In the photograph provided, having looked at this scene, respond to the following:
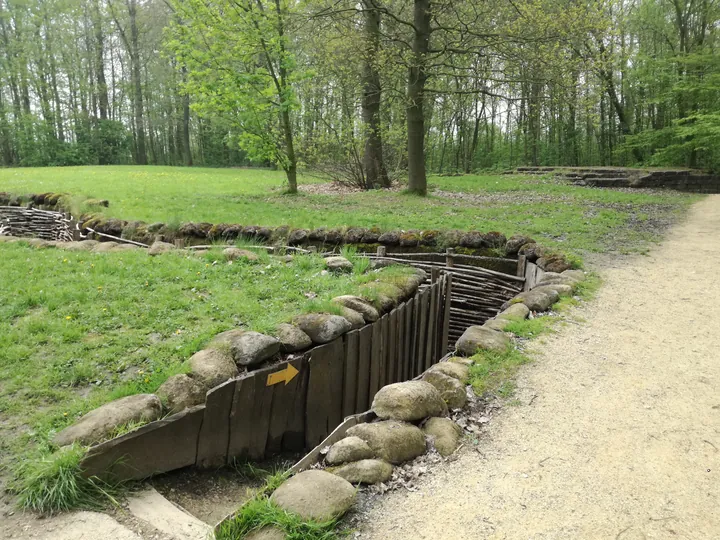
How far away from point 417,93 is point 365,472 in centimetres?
1056

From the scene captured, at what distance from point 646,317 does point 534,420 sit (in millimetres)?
2408

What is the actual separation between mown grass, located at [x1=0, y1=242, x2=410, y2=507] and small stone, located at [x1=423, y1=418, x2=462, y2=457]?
138 centimetres

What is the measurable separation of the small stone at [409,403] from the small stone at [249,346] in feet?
2.79

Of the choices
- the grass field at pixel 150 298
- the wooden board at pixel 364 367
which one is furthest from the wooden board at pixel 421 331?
the wooden board at pixel 364 367

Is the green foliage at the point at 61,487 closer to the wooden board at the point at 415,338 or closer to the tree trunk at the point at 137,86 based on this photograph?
the wooden board at the point at 415,338

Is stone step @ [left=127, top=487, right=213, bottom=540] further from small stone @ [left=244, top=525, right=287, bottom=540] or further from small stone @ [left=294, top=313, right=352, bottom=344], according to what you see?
small stone @ [left=294, top=313, right=352, bottom=344]

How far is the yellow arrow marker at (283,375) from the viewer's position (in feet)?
10.6

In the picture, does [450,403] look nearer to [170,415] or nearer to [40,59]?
[170,415]

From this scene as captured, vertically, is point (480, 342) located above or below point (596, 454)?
above

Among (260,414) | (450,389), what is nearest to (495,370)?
(450,389)

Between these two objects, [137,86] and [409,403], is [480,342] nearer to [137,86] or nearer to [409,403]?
[409,403]

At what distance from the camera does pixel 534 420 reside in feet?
9.67

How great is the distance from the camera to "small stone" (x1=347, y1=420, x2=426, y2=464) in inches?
100

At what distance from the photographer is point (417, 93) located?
38.0ft
